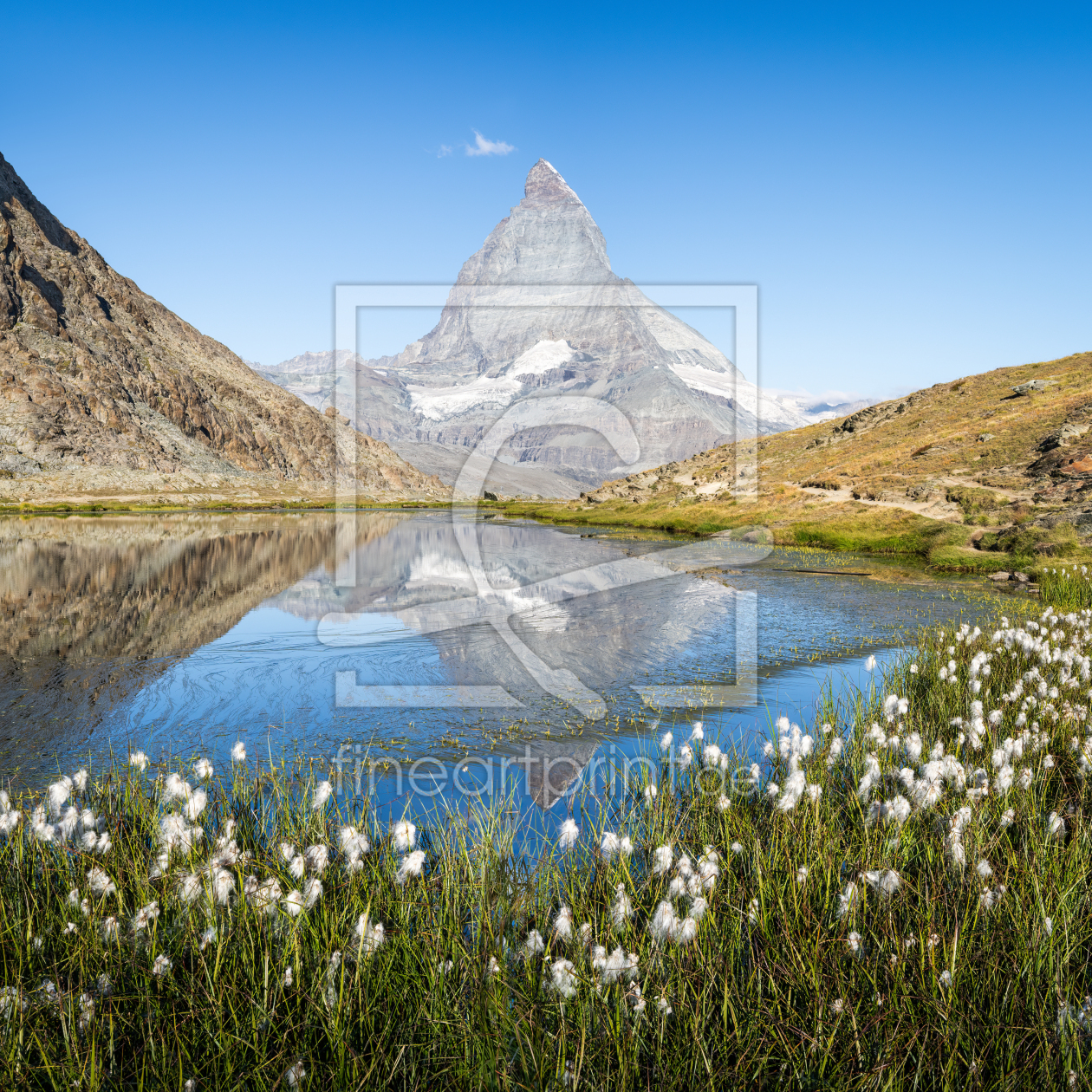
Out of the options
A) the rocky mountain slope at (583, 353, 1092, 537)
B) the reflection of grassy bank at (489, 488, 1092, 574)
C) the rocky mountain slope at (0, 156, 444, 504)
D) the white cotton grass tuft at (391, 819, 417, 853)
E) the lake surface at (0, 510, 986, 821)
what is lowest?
the lake surface at (0, 510, 986, 821)

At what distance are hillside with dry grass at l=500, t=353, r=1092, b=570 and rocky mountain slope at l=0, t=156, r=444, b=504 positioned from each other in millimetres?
82099

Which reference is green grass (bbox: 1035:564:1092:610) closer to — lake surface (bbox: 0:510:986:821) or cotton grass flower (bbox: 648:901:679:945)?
lake surface (bbox: 0:510:986:821)

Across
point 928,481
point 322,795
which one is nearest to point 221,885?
point 322,795

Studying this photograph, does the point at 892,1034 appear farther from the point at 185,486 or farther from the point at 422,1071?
the point at 185,486

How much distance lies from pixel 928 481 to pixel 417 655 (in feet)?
149

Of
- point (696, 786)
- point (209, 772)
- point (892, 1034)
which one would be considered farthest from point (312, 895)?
point (696, 786)

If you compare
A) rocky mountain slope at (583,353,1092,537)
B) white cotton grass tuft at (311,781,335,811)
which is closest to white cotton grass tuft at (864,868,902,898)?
white cotton grass tuft at (311,781,335,811)

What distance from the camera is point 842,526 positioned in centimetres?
4809

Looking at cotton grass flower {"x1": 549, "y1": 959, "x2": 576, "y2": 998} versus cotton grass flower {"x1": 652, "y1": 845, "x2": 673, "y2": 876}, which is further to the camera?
cotton grass flower {"x1": 652, "y1": 845, "x2": 673, "y2": 876}

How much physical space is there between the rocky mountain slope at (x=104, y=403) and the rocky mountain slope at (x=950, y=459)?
8631 centimetres

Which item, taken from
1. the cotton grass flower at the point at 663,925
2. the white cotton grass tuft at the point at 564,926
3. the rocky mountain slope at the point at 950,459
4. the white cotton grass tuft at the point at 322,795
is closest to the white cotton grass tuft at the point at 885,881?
the cotton grass flower at the point at 663,925

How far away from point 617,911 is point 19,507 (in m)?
107

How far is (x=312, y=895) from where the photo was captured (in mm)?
5109

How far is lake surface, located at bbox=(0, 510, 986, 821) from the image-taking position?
36.0 feet
